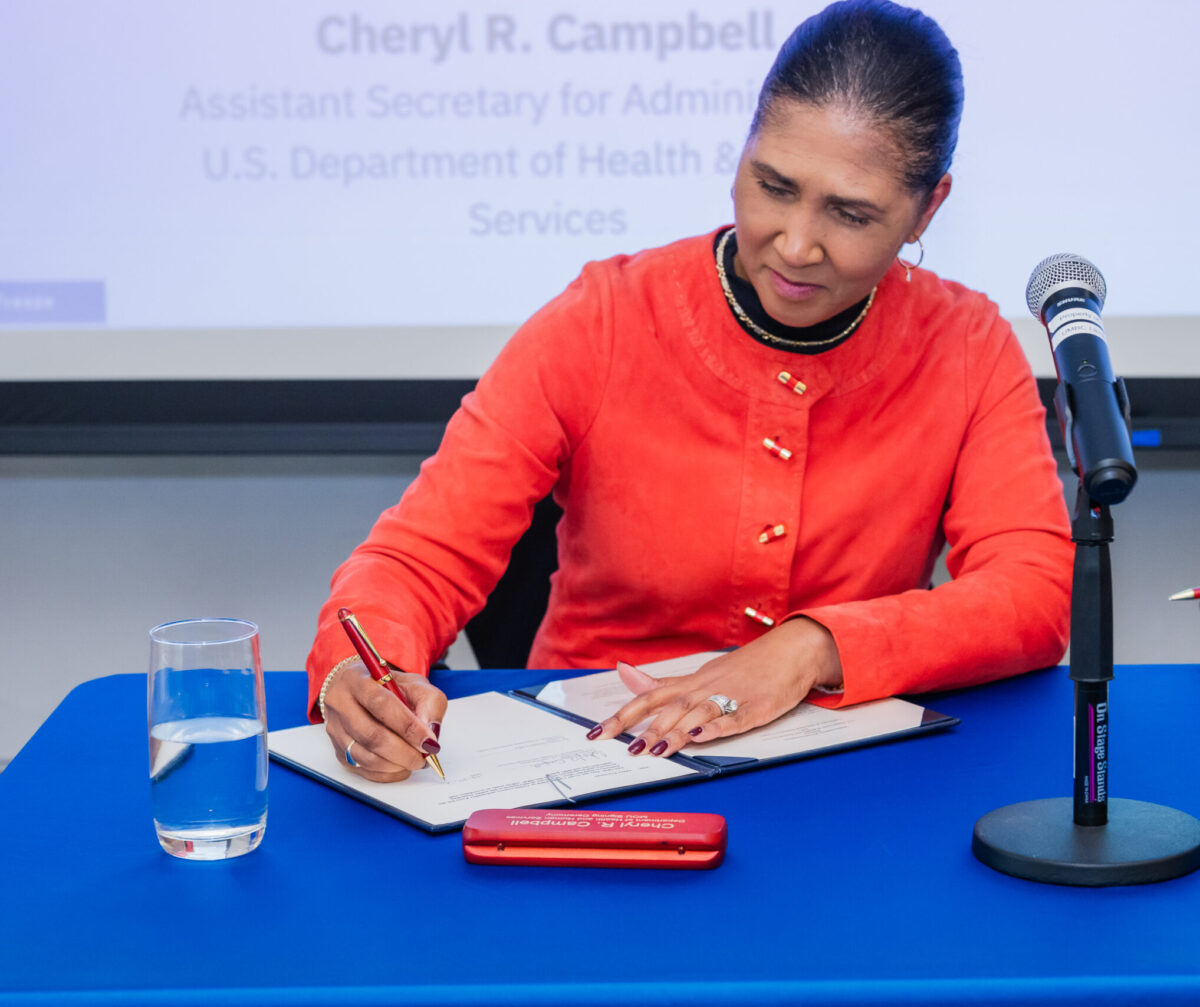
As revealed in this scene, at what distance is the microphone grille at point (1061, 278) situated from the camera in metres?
0.94

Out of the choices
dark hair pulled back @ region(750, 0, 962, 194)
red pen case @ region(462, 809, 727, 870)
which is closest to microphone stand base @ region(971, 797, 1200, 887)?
red pen case @ region(462, 809, 727, 870)

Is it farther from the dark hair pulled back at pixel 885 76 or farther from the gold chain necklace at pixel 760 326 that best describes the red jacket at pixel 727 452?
the dark hair pulled back at pixel 885 76

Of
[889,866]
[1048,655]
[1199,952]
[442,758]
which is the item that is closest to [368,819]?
[442,758]

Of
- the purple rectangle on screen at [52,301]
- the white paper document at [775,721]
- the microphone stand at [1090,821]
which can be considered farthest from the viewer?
the purple rectangle on screen at [52,301]

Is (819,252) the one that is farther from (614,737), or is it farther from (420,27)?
(420,27)

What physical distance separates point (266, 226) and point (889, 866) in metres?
1.83

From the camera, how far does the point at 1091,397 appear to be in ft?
2.73

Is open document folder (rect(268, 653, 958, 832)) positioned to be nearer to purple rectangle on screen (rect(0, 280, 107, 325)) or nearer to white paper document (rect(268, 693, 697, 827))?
white paper document (rect(268, 693, 697, 827))

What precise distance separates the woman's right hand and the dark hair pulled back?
2.34 feet

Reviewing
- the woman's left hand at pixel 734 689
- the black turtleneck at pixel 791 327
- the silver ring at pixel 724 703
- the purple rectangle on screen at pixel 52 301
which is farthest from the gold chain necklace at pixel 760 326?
the purple rectangle on screen at pixel 52 301

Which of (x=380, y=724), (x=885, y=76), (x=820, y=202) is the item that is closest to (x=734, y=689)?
(x=380, y=724)

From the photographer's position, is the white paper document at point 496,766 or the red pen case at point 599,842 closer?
the red pen case at point 599,842

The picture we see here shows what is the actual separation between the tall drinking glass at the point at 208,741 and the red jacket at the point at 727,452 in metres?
0.61

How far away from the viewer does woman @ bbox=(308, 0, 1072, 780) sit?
140cm
